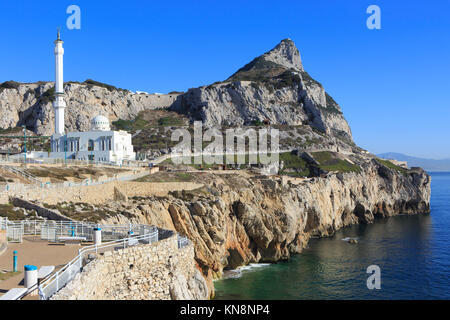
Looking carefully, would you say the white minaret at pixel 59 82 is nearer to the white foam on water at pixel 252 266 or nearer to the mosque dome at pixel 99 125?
the mosque dome at pixel 99 125

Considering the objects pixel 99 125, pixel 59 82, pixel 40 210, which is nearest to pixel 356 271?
pixel 40 210

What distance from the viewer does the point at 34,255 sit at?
17438mm

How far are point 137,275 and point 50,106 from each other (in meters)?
133

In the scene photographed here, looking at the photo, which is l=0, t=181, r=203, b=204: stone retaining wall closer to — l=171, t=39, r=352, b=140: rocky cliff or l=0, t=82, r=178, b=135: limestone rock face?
l=171, t=39, r=352, b=140: rocky cliff

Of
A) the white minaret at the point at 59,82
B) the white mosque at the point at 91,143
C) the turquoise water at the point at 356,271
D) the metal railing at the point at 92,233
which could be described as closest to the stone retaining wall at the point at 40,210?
the metal railing at the point at 92,233

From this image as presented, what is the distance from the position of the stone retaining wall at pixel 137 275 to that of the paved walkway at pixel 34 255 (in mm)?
2175

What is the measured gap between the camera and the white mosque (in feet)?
291

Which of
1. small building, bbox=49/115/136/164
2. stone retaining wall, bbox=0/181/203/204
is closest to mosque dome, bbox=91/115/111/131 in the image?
small building, bbox=49/115/136/164

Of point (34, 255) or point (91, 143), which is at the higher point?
point (91, 143)

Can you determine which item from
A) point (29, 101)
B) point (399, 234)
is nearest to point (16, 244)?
point (399, 234)

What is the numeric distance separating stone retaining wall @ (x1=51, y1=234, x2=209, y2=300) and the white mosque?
71.4 metres

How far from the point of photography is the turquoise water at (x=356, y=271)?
4100cm

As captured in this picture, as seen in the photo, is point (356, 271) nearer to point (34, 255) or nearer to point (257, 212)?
point (257, 212)
